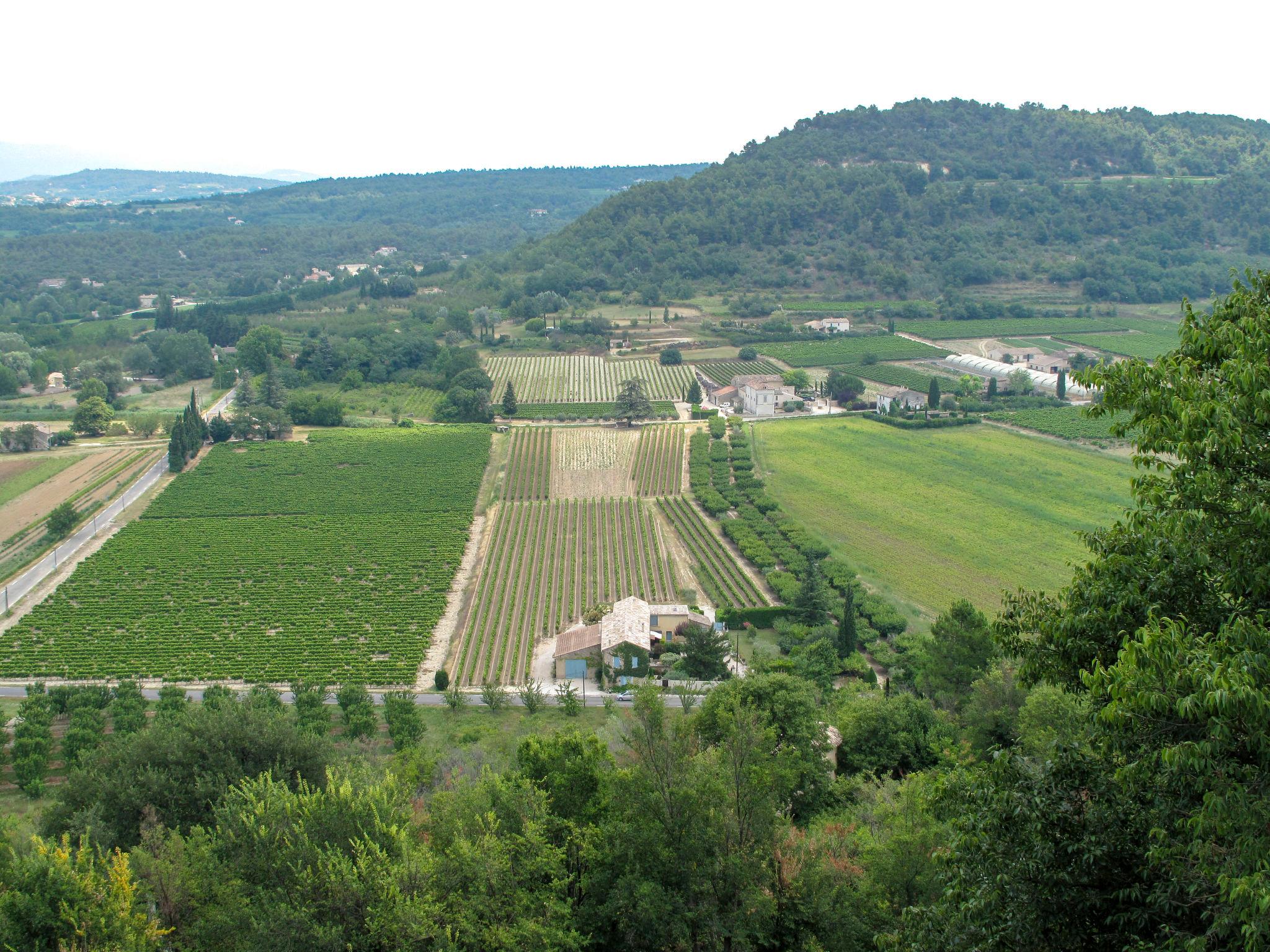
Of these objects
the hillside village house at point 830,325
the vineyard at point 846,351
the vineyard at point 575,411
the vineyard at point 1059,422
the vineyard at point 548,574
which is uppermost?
the hillside village house at point 830,325

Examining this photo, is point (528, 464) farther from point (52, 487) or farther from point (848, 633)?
point (848, 633)

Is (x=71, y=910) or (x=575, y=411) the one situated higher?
(x=71, y=910)

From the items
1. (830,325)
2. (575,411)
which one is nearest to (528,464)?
(575,411)

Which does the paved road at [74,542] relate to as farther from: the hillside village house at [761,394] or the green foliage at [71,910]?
the hillside village house at [761,394]

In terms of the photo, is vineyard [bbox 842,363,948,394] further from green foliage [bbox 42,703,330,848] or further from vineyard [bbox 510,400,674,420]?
green foliage [bbox 42,703,330,848]

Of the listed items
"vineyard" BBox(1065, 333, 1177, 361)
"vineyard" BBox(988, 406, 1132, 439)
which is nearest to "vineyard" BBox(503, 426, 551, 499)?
"vineyard" BBox(988, 406, 1132, 439)

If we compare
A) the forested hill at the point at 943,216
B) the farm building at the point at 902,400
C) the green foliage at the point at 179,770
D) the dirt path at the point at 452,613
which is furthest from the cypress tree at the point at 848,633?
the forested hill at the point at 943,216
